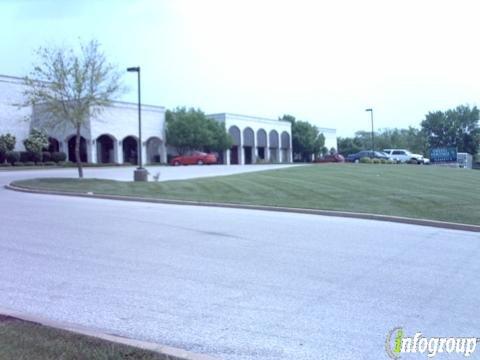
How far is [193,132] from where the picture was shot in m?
62.7

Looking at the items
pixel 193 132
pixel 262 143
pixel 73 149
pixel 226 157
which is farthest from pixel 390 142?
pixel 73 149

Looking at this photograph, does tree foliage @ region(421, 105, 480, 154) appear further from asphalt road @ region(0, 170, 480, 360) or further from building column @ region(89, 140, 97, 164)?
asphalt road @ region(0, 170, 480, 360)

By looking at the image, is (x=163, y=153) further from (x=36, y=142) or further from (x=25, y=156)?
(x=25, y=156)

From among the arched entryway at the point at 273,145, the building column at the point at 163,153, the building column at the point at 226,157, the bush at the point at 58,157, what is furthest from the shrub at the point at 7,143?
the arched entryway at the point at 273,145

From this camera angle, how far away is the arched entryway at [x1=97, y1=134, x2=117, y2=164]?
56625mm

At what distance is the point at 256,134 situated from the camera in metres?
78.8

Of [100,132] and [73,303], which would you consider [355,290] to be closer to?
[73,303]

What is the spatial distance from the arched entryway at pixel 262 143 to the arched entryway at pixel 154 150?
65.7 feet

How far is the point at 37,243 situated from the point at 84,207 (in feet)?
21.8

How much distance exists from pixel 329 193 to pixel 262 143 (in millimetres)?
59866

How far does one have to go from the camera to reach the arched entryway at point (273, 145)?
8250cm

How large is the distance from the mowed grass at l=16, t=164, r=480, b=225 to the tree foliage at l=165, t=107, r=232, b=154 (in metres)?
36.1

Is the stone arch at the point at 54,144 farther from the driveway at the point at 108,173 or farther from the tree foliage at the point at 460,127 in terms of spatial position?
the tree foliage at the point at 460,127

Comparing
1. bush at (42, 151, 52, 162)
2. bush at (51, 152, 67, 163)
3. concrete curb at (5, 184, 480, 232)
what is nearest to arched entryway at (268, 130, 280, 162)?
bush at (51, 152, 67, 163)
